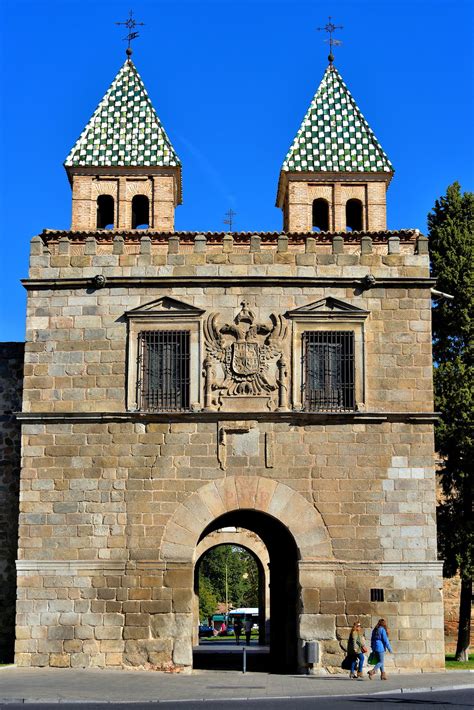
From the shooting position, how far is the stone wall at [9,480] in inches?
895

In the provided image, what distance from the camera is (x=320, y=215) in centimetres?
3253

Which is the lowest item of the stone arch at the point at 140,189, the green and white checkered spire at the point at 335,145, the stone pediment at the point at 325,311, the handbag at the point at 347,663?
the handbag at the point at 347,663

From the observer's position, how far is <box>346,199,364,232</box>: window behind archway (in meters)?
32.1

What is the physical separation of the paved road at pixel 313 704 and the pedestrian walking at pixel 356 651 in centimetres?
280

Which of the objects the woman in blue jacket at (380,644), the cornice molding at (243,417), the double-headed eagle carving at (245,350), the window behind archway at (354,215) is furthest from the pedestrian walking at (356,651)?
the window behind archway at (354,215)

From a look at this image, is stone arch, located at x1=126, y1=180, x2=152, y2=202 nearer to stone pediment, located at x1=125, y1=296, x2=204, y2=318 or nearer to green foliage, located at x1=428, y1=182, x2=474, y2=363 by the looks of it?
green foliage, located at x1=428, y1=182, x2=474, y2=363

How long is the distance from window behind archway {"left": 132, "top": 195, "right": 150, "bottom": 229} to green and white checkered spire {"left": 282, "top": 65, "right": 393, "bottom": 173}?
4381mm

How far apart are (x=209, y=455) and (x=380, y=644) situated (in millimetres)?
4873

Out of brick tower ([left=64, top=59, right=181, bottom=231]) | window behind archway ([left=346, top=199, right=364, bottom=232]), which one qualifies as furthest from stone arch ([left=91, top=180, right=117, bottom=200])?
window behind archway ([left=346, top=199, right=364, bottom=232])

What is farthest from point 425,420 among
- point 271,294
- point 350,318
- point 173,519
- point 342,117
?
point 342,117

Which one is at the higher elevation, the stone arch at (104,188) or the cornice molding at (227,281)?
the stone arch at (104,188)

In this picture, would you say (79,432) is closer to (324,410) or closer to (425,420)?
(324,410)

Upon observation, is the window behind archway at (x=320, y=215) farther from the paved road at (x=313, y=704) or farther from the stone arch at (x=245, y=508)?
the paved road at (x=313, y=704)

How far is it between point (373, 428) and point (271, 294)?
Answer: 3412mm
